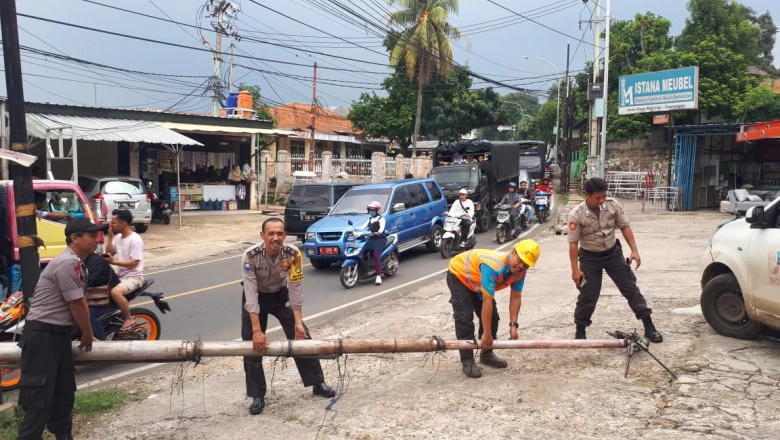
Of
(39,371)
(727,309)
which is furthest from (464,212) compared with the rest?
(39,371)

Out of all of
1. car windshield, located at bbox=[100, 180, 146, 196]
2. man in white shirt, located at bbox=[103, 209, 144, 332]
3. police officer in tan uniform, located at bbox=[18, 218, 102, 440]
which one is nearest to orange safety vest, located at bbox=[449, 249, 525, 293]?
police officer in tan uniform, located at bbox=[18, 218, 102, 440]

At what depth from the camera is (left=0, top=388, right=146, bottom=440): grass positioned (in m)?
4.46

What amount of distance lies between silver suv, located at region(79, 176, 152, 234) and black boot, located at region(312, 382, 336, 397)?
1387cm

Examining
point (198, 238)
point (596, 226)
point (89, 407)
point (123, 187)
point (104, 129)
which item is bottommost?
point (198, 238)

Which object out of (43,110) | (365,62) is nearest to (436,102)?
(365,62)

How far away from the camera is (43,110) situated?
18.2m

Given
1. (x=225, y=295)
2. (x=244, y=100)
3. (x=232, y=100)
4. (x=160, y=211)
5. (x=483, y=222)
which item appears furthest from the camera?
(x=232, y=100)

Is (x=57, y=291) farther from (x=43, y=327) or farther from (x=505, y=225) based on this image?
(x=505, y=225)

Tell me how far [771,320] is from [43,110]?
1942 cm

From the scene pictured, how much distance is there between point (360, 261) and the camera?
34.4ft

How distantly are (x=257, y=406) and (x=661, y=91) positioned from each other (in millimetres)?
24128

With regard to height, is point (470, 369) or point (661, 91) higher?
point (661, 91)

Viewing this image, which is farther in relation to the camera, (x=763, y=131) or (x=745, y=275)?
(x=763, y=131)

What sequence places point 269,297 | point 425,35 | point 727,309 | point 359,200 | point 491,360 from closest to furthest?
1. point 269,297
2. point 491,360
3. point 727,309
4. point 359,200
5. point 425,35
